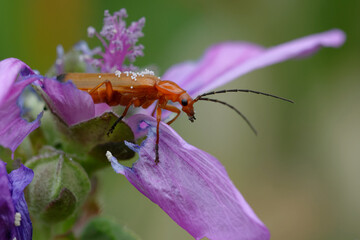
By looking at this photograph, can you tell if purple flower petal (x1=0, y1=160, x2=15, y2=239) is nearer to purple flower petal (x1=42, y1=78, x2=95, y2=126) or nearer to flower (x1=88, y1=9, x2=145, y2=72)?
purple flower petal (x1=42, y1=78, x2=95, y2=126)

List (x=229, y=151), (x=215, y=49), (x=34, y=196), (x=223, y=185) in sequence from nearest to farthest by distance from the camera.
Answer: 1. (x=223, y=185)
2. (x=34, y=196)
3. (x=215, y=49)
4. (x=229, y=151)

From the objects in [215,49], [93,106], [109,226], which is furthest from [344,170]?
[93,106]

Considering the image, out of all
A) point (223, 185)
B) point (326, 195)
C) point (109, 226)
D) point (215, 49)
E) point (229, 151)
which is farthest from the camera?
point (229, 151)

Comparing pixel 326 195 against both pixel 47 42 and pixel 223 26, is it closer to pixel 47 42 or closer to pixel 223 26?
pixel 223 26

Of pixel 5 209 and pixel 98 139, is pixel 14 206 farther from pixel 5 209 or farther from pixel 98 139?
pixel 98 139

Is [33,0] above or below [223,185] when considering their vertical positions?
above

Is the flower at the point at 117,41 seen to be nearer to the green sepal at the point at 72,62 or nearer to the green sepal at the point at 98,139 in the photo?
the green sepal at the point at 72,62

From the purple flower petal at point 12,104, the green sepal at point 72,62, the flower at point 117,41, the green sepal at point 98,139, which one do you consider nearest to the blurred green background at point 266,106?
the green sepal at point 72,62

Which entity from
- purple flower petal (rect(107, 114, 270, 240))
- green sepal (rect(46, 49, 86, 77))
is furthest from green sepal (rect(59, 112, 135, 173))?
green sepal (rect(46, 49, 86, 77))
